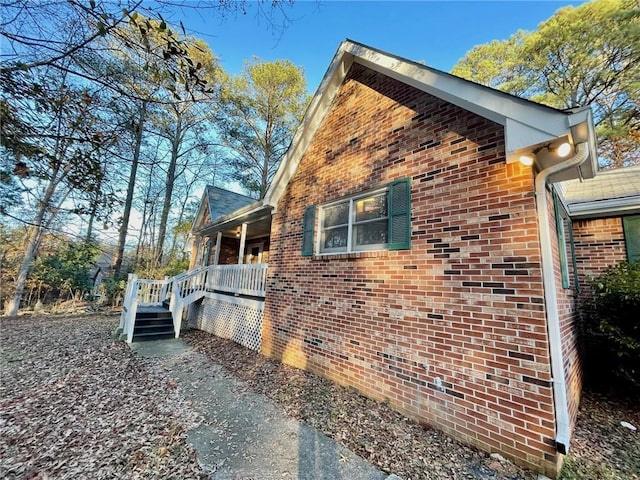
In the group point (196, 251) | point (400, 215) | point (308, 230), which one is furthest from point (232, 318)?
point (196, 251)

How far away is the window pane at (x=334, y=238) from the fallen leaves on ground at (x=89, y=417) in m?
3.59

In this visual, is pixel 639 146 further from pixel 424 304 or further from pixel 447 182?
pixel 424 304

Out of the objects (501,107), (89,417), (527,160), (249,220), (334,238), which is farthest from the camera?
(249,220)

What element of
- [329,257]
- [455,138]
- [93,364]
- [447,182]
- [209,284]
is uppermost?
[455,138]

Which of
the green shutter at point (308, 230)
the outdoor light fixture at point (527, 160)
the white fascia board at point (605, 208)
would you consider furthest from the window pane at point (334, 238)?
the white fascia board at point (605, 208)

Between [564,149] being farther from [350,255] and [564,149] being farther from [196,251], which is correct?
[196,251]

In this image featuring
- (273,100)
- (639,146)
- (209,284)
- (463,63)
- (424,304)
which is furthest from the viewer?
(273,100)

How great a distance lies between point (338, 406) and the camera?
13.3 feet

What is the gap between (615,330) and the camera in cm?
423

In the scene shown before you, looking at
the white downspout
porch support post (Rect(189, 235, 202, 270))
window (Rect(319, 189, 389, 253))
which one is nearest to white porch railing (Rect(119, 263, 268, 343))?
window (Rect(319, 189, 389, 253))

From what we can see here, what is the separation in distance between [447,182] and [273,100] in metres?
17.2

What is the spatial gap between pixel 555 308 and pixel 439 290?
1206 millimetres

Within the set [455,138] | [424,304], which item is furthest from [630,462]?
[455,138]

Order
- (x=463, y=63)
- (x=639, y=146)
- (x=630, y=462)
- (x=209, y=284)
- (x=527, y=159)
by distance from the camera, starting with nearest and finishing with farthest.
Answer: (x=630, y=462) < (x=527, y=159) < (x=209, y=284) < (x=639, y=146) < (x=463, y=63)
